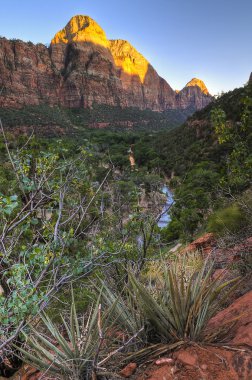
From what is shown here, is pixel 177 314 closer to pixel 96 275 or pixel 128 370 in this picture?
pixel 128 370

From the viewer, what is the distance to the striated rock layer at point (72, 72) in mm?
104438

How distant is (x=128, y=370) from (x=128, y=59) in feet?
647

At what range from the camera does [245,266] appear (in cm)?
447

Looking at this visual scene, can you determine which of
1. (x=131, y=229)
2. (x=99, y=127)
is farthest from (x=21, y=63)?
(x=131, y=229)

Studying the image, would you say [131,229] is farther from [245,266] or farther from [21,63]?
[21,63]

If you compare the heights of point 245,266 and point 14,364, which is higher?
point 245,266

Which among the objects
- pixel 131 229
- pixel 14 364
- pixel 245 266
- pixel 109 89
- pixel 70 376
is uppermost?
pixel 109 89

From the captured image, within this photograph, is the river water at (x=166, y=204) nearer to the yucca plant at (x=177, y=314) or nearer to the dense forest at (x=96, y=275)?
the dense forest at (x=96, y=275)

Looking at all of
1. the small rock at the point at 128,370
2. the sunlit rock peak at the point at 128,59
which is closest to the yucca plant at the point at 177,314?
the small rock at the point at 128,370

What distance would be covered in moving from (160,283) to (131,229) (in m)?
1.24

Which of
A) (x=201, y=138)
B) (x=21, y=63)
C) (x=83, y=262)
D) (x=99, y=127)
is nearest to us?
(x=83, y=262)

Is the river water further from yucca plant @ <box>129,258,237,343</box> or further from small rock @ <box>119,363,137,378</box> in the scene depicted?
small rock @ <box>119,363,137,378</box>

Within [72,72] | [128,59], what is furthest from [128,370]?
[128,59]

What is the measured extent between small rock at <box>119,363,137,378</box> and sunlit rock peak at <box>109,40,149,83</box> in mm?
186068
